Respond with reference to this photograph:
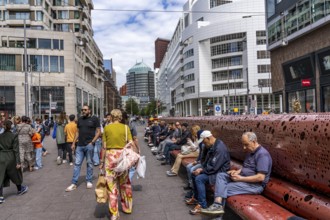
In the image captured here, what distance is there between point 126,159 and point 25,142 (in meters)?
5.97

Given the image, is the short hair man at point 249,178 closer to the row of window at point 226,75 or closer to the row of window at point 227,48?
the row of window at point 226,75

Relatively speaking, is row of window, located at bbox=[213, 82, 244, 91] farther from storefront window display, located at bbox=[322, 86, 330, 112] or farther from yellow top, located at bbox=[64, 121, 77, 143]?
yellow top, located at bbox=[64, 121, 77, 143]

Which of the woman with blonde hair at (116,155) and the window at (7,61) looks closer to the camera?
the woman with blonde hair at (116,155)

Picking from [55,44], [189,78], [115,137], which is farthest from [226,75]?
[115,137]

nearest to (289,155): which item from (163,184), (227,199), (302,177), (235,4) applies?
(302,177)

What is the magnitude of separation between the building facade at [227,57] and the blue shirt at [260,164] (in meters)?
66.0

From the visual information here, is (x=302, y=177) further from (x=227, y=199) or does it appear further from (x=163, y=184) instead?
(x=163, y=184)

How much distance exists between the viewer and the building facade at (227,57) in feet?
245

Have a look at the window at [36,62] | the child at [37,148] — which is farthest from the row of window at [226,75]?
the child at [37,148]

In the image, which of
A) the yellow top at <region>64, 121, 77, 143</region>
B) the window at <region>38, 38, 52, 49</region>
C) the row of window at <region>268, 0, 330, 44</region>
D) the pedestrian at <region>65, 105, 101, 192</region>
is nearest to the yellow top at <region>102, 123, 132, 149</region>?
the pedestrian at <region>65, 105, 101, 192</region>

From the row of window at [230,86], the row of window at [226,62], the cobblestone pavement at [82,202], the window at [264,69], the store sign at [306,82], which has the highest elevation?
the row of window at [226,62]

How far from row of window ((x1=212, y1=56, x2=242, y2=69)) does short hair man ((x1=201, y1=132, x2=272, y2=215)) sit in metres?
76.3

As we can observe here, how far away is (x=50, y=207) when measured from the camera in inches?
242

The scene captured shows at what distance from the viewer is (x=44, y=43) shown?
5725cm
